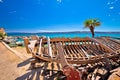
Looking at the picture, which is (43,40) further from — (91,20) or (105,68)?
(91,20)

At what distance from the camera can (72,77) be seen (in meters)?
2.32

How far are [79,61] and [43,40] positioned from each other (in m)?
5.41

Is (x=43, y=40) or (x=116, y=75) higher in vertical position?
(x=43, y=40)

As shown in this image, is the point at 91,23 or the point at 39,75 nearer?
the point at 39,75

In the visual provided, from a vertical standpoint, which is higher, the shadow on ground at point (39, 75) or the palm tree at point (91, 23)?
the palm tree at point (91, 23)

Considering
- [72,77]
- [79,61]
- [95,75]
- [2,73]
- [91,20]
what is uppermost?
[91,20]

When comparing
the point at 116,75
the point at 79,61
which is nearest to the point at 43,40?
the point at 79,61

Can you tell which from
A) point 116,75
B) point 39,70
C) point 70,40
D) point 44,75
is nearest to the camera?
point 116,75

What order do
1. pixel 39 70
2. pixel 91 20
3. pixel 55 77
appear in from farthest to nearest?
Answer: 1. pixel 91 20
2. pixel 39 70
3. pixel 55 77

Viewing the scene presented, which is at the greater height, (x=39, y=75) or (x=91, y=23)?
(x=91, y=23)

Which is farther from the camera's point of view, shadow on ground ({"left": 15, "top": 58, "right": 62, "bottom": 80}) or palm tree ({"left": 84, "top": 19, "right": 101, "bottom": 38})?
palm tree ({"left": 84, "top": 19, "right": 101, "bottom": 38})

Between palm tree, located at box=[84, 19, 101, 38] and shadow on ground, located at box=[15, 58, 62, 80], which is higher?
palm tree, located at box=[84, 19, 101, 38]

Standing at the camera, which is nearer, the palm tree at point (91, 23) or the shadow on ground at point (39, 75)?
the shadow on ground at point (39, 75)

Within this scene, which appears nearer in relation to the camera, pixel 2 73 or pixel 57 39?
pixel 2 73
